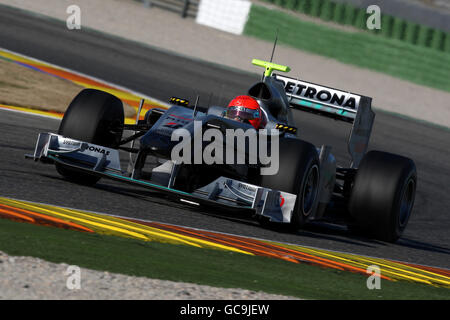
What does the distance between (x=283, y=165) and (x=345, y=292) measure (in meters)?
2.06

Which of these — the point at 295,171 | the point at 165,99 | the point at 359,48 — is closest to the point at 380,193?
the point at 295,171

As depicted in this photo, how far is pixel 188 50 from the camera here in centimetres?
2453

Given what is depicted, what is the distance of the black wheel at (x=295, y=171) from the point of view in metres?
7.47

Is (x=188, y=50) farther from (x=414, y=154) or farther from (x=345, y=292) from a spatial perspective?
(x=345, y=292)

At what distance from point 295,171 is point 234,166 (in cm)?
65

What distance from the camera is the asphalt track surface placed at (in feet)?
24.5

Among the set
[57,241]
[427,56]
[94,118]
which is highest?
[427,56]

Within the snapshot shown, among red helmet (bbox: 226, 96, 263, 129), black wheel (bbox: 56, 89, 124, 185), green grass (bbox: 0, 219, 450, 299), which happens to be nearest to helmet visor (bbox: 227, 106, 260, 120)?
red helmet (bbox: 226, 96, 263, 129)

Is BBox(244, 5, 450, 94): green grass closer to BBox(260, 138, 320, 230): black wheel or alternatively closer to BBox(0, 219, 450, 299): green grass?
BBox(260, 138, 320, 230): black wheel

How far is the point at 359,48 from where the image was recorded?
26.0m

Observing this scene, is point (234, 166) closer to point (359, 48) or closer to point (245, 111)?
point (245, 111)

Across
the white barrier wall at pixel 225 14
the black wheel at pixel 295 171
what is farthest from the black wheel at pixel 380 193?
the white barrier wall at pixel 225 14

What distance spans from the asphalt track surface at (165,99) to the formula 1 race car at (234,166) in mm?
212
